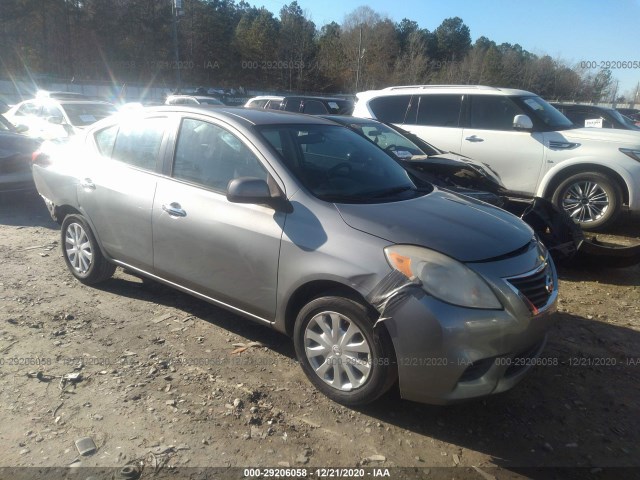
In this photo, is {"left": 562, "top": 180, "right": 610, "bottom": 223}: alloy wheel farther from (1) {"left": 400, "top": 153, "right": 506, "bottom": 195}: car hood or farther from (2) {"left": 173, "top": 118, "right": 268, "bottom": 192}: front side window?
(2) {"left": 173, "top": 118, "right": 268, "bottom": 192}: front side window

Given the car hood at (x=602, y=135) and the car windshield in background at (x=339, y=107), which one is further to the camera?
the car windshield in background at (x=339, y=107)

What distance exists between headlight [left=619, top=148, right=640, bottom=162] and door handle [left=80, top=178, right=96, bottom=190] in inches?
262

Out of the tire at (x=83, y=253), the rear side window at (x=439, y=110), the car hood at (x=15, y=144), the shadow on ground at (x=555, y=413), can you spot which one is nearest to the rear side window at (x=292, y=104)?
the rear side window at (x=439, y=110)

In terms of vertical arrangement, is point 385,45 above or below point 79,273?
above

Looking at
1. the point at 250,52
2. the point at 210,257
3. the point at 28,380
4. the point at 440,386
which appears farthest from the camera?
the point at 250,52

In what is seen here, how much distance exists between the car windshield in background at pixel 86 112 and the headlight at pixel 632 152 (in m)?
10.2

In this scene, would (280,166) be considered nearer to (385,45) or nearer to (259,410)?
(259,410)

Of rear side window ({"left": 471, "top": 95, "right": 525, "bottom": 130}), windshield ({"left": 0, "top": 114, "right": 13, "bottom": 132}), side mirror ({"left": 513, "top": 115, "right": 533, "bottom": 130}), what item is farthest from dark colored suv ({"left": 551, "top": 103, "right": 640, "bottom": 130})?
windshield ({"left": 0, "top": 114, "right": 13, "bottom": 132})

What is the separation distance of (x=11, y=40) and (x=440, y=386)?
169 feet

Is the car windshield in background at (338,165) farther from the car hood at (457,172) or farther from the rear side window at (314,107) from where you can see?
the rear side window at (314,107)

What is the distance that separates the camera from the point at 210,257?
3.50 m

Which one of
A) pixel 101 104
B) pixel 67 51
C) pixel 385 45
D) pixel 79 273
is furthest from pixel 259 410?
pixel 67 51

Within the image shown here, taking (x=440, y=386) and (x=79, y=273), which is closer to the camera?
(x=440, y=386)

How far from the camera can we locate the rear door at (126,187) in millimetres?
3953
